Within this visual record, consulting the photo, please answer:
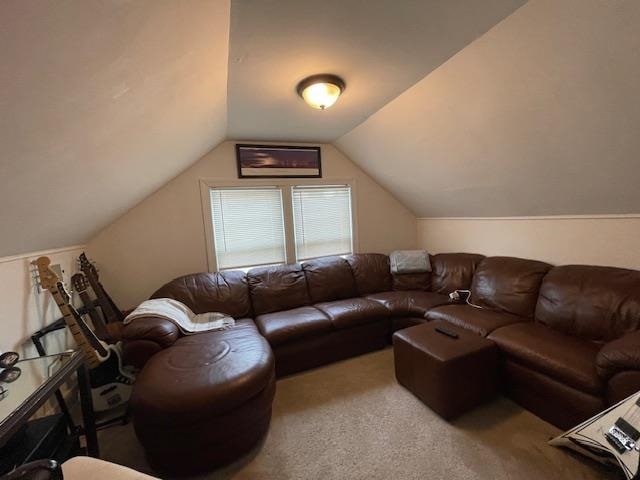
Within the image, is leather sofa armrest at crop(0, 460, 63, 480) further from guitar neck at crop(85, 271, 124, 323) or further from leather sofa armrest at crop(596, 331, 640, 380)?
leather sofa armrest at crop(596, 331, 640, 380)

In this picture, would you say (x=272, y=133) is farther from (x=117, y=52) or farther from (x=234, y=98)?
(x=117, y=52)

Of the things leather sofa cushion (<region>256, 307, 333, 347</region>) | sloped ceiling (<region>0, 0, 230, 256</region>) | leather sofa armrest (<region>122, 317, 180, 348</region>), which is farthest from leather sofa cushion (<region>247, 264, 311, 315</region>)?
sloped ceiling (<region>0, 0, 230, 256</region>)

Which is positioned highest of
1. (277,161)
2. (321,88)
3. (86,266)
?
(321,88)

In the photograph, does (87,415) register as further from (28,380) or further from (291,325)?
(291,325)

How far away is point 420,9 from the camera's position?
4.29ft

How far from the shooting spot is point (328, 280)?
318cm

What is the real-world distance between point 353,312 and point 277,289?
0.90 metres

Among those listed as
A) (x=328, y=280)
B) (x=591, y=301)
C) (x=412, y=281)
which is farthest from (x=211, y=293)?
(x=591, y=301)

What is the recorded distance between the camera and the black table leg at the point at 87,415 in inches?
54.9

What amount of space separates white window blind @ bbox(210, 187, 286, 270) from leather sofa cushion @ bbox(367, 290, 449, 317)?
1.43 metres

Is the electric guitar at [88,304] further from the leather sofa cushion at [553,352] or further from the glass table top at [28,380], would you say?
the leather sofa cushion at [553,352]

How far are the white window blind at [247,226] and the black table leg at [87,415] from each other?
179cm

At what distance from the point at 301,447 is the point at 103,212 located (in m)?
2.39

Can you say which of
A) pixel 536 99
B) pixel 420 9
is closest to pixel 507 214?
pixel 536 99
